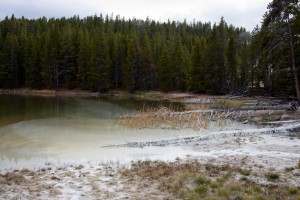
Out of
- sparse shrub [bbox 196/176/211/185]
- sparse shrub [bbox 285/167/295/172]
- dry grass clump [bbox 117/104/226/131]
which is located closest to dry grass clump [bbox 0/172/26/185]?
sparse shrub [bbox 196/176/211/185]

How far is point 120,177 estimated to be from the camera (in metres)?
11.5

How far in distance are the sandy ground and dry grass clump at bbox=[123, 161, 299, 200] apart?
311 millimetres

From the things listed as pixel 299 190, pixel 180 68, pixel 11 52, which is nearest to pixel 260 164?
pixel 299 190

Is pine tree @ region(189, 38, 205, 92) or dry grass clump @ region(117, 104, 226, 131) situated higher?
pine tree @ region(189, 38, 205, 92)

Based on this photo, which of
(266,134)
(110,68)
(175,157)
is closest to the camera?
(175,157)

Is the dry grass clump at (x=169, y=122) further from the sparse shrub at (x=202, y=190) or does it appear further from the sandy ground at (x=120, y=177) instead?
the sparse shrub at (x=202, y=190)

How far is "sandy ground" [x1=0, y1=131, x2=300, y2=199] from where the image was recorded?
9.80m

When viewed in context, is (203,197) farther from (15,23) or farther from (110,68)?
(15,23)

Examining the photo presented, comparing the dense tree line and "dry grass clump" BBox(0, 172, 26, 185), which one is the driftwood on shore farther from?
the dense tree line

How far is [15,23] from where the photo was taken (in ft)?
407

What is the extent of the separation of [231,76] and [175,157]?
50.1 metres

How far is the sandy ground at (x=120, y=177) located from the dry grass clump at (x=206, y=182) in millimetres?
311

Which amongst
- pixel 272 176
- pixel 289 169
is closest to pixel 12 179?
pixel 272 176

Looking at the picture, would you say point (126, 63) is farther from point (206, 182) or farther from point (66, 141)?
point (206, 182)
